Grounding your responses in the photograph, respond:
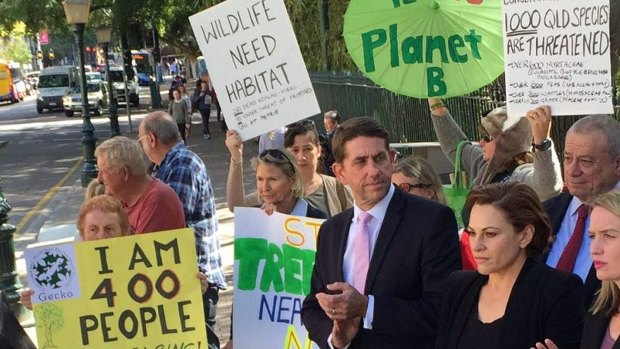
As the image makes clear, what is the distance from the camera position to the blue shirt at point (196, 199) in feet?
19.1

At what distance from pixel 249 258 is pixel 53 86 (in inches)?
1917

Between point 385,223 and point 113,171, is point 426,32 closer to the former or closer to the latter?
point 113,171

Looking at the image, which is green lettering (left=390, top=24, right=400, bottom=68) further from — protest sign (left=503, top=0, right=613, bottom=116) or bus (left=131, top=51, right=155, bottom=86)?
bus (left=131, top=51, right=155, bottom=86)

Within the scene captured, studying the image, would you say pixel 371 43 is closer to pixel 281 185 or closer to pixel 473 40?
pixel 473 40

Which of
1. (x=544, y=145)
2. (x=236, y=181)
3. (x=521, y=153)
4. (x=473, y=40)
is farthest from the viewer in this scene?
(x=473, y=40)

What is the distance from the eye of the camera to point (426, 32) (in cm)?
585

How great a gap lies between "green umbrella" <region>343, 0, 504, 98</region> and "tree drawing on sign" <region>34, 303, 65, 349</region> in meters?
2.42

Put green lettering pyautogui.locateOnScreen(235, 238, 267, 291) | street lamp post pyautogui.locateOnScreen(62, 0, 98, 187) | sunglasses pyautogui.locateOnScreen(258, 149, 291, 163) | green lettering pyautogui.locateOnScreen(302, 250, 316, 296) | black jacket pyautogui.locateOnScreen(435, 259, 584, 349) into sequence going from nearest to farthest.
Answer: black jacket pyautogui.locateOnScreen(435, 259, 584, 349) < green lettering pyautogui.locateOnScreen(302, 250, 316, 296) < green lettering pyautogui.locateOnScreen(235, 238, 267, 291) < sunglasses pyautogui.locateOnScreen(258, 149, 291, 163) < street lamp post pyautogui.locateOnScreen(62, 0, 98, 187)

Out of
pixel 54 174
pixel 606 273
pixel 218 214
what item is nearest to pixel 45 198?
pixel 54 174

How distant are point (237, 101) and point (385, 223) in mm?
2083

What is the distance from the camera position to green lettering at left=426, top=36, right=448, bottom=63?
584cm

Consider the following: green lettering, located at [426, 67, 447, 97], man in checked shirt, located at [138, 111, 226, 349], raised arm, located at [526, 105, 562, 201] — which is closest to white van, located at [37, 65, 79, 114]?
man in checked shirt, located at [138, 111, 226, 349]

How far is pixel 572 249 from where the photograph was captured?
3.60 metres

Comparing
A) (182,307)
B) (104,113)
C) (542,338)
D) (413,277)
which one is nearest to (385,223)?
(413,277)
